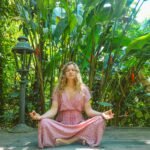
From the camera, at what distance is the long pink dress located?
3.94 m

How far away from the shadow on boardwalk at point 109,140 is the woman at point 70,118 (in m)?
0.12

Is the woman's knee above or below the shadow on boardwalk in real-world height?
above

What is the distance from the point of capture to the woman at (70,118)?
13.0 ft

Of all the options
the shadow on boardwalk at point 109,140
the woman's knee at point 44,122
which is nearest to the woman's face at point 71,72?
the woman's knee at point 44,122

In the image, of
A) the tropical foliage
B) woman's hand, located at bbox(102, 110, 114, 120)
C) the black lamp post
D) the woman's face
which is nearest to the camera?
woman's hand, located at bbox(102, 110, 114, 120)

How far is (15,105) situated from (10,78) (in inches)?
31.6

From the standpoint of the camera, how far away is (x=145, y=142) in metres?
4.43

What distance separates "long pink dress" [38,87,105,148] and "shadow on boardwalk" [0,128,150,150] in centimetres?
12

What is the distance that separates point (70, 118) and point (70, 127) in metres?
0.20

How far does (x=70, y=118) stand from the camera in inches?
165

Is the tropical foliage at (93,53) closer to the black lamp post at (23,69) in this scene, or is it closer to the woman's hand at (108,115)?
the black lamp post at (23,69)

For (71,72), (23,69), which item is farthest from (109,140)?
(23,69)

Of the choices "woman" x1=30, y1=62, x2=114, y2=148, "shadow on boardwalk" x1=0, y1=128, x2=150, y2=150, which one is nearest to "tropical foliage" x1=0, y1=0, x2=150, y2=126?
"shadow on boardwalk" x1=0, y1=128, x2=150, y2=150

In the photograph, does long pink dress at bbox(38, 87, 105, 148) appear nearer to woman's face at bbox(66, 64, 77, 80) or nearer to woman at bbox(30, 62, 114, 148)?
woman at bbox(30, 62, 114, 148)
